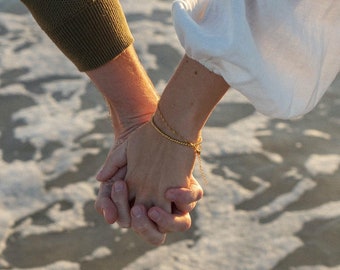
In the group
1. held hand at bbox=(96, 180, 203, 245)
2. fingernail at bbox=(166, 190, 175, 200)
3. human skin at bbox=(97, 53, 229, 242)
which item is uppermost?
human skin at bbox=(97, 53, 229, 242)

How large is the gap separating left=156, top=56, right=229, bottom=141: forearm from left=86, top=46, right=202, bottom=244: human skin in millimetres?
154

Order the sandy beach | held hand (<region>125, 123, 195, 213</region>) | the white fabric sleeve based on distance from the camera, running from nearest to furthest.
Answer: the white fabric sleeve, held hand (<region>125, 123, 195, 213</region>), the sandy beach

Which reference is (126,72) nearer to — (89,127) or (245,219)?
(245,219)

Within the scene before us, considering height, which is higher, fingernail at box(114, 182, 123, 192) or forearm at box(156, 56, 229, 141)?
forearm at box(156, 56, 229, 141)

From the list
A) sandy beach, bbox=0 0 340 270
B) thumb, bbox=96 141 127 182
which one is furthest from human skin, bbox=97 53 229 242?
sandy beach, bbox=0 0 340 270

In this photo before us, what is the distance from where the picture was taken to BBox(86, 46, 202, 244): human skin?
1884 mm

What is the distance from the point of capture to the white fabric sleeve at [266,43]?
1.60 metres

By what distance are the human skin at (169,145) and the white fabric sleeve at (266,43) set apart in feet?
0.32

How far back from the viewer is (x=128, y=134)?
2014 millimetres

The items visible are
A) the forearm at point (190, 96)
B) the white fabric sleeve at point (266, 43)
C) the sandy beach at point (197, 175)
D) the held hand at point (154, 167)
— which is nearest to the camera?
the white fabric sleeve at point (266, 43)

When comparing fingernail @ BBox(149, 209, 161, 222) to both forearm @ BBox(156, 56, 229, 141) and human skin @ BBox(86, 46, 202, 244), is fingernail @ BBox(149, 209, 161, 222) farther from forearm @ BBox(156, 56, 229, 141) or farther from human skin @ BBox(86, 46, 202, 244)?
forearm @ BBox(156, 56, 229, 141)

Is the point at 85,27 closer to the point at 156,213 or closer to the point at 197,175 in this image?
the point at 156,213

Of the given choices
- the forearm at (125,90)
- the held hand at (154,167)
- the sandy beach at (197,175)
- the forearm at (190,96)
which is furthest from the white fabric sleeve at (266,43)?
the sandy beach at (197,175)

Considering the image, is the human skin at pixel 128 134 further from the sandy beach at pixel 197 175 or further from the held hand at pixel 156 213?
the sandy beach at pixel 197 175
